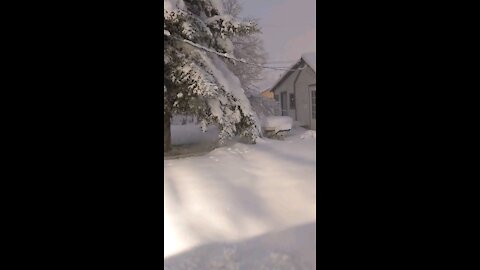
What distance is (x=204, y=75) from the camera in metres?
3.26

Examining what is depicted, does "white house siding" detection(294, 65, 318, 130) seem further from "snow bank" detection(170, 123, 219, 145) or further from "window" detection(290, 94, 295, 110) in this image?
"snow bank" detection(170, 123, 219, 145)

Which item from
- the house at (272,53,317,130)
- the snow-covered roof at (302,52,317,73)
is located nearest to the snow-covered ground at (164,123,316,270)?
the house at (272,53,317,130)

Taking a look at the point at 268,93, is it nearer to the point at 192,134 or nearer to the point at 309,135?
the point at 309,135

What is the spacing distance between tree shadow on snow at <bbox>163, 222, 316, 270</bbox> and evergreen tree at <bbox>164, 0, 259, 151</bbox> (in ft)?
4.45

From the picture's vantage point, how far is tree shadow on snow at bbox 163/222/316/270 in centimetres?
175

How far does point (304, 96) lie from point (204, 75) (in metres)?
1.31

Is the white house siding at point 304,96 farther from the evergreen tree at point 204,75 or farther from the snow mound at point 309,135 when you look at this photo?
the evergreen tree at point 204,75

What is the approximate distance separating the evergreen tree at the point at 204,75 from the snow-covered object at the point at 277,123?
173 millimetres

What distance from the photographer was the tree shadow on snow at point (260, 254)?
5.74ft
